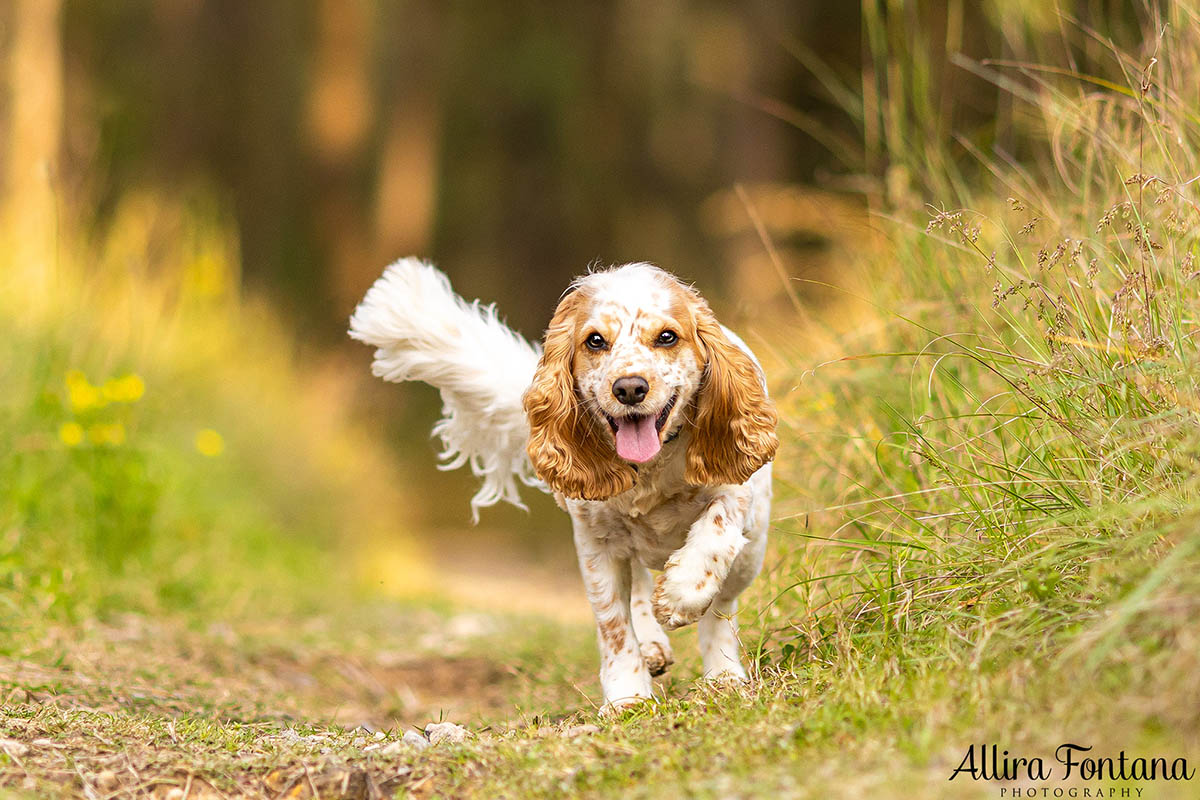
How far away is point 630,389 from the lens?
325 centimetres

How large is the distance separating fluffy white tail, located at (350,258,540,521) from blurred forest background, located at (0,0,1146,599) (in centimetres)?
116

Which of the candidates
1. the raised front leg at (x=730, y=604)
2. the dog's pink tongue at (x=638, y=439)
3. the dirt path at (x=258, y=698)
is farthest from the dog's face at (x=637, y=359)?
the dirt path at (x=258, y=698)

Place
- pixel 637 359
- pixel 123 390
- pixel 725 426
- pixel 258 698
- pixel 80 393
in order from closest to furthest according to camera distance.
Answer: pixel 637 359 < pixel 725 426 < pixel 258 698 < pixel 80 393 < pixel 123 390

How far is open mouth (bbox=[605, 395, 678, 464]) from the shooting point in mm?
3301

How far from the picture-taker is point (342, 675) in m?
5.09

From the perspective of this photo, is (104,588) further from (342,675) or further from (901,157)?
(901,157)

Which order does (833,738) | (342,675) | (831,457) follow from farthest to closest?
(342,675) < (831,457) < (833,738)

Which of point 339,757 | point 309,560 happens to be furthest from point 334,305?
point 339,757

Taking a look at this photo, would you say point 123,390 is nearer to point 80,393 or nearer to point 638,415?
point 80,393

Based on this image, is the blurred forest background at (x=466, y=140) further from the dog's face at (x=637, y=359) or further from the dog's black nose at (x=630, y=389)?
the dog's black nose at (x=630, y=389)

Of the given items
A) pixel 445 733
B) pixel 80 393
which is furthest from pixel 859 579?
pixel 80 393

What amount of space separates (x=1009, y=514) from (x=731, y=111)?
13.0 meters

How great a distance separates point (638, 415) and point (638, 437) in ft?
0.19

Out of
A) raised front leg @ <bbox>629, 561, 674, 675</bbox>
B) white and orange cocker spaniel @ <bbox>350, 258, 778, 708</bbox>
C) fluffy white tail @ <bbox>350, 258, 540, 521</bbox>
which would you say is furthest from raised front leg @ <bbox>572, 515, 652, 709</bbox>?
fluffy white tail @ <bbox>350, 258, 540, 521</bbox>
